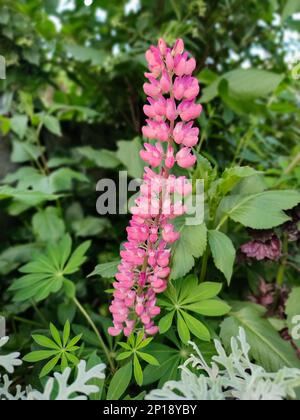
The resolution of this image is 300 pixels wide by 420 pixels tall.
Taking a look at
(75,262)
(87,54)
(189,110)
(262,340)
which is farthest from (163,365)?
(87,54)

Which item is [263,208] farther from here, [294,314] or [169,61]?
[169,61]

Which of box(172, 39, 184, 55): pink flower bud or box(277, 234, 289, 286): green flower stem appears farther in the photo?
box(277, 234, 289, 286): green flower stem

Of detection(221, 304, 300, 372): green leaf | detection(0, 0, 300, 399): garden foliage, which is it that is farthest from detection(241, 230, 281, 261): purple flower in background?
detection(221, 304, 300, 372): green leaf

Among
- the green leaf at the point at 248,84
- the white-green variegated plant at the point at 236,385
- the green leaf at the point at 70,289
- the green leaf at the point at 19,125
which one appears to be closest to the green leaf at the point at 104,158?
Result: the green leaf at the point at 19,125

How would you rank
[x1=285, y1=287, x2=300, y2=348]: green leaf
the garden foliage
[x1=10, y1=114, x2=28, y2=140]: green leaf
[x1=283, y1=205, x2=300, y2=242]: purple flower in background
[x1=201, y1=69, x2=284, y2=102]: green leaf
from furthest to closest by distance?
[x1=10, y1=114, x2=28, y2=140]: green leaf → [x1=201, y1=69, x2=284, y2=102]: green leaf → [x1=283, y1=205, x2=300, y2=242]: purple flower in background → [x1=285, y1=287, x2=300, y2=348]: green leaf → the garden foliage

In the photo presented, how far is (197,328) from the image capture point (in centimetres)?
79

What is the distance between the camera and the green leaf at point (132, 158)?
1.20 meters

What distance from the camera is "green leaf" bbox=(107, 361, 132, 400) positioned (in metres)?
0.72

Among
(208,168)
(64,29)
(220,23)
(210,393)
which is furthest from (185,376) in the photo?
(64,29)

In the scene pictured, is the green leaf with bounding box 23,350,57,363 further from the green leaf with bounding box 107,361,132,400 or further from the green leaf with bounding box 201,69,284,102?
the green leaf with bounding box 201,69,284,102

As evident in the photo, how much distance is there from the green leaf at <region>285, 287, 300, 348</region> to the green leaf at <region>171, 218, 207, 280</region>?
27 centimetres

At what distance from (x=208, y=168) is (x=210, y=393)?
1.45ft

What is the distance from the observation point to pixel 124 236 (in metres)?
1.43

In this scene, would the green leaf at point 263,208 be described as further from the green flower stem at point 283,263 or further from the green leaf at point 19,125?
the green leaf at point 19,125
